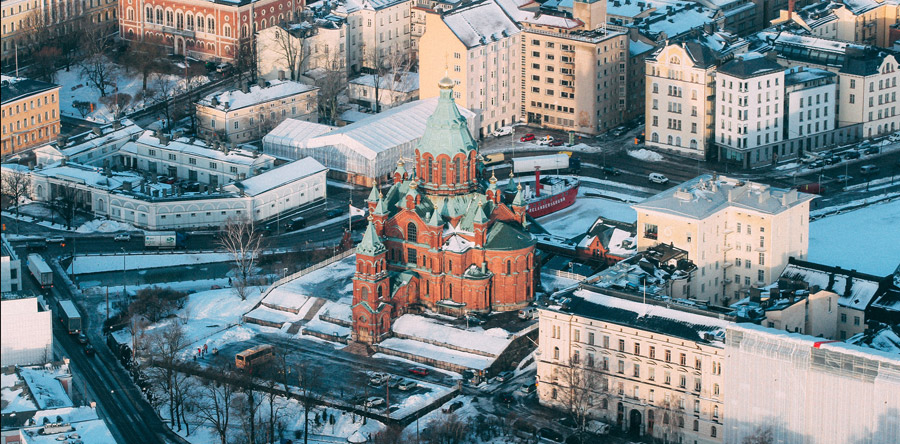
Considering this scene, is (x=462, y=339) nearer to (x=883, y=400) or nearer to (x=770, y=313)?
(x=770, y=313)

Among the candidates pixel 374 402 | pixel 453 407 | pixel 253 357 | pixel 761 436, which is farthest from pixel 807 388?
pixel 253 357

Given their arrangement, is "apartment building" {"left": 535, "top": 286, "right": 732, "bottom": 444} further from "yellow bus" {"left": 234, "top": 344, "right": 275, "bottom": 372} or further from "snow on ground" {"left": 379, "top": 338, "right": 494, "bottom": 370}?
"yellow bus" {"left": 234, "top": 344, "right": 275, "bottom": 372}

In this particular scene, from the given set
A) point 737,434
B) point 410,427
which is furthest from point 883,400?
point 410,427

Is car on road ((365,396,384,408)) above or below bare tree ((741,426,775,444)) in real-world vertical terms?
below

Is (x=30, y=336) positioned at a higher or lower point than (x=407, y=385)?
higher

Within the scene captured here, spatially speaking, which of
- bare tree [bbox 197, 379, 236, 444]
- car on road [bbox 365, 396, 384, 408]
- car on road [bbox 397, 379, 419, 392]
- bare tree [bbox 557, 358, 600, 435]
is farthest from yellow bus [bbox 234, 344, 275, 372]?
bare tree [bbox 557, 358, 600, 435]

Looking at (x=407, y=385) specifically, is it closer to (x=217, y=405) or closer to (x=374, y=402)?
(x=374, y=402)

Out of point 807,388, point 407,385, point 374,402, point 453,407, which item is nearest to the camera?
point 807,388
